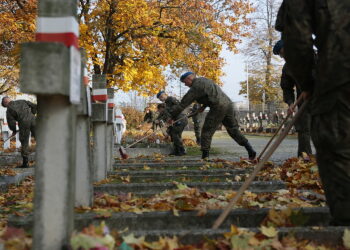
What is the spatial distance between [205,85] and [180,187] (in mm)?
4881

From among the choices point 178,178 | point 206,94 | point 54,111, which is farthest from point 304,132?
point 54,111

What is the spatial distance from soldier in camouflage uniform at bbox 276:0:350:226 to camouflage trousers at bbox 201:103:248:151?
612 cm

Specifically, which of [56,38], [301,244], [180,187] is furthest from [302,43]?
[180,187]

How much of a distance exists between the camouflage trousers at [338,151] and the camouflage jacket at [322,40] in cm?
6

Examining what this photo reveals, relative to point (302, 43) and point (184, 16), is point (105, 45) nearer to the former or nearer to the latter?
point (184, 16)

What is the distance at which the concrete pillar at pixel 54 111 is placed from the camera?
2.34 metres

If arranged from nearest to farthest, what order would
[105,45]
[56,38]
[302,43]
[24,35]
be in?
[56,38]
[302,43]
[24,35]
[105,45]

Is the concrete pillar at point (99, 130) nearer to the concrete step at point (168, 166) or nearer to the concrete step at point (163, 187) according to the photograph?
the concrete step at point (163, 187)

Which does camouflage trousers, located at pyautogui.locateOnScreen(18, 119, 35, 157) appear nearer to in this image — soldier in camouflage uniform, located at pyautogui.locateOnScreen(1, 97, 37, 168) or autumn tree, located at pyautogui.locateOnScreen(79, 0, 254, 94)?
soldier in camouflage uniform, located at pyautogui.locateOnScreen(1, 97, 37, 168)

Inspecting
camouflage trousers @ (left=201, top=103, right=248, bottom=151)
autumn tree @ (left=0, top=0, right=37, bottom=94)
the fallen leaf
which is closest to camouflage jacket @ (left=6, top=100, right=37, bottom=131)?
autumn tree @ (left=0, top=0, right=37, bottom=94)

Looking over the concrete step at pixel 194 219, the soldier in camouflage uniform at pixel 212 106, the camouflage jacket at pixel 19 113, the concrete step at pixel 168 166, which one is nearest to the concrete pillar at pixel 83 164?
the concrete step at pixel 194 219

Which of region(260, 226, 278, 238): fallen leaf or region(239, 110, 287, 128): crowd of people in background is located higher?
region(239, 110, 287, 128): crowd of people in background

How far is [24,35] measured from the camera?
16.2m

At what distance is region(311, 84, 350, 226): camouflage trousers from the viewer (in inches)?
118
